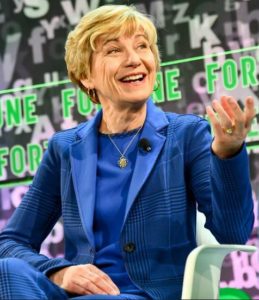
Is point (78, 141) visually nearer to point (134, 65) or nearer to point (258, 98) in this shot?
point (134, 65)

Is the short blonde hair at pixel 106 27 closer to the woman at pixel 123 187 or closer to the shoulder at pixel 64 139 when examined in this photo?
the woman at pixel 123 187

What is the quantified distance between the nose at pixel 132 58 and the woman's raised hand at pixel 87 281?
59cm

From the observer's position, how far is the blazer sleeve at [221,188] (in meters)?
1.84

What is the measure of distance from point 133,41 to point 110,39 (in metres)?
0.07

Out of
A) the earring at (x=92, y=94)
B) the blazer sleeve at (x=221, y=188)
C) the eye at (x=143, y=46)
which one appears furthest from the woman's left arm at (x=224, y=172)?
the earring at (x=92, y=94)

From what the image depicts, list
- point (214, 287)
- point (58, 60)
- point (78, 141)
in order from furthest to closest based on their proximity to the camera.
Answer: point (58, 60) < point (78, 141) < point (214, 287)

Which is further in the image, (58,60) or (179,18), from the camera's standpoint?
(58,60)

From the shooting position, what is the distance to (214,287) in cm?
186

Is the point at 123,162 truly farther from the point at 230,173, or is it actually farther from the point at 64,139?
the point at 230,173

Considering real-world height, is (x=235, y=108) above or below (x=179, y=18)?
below

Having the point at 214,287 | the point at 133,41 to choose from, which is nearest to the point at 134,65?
the point at 133,41

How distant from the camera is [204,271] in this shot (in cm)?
182

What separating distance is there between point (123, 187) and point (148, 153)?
0.38ft

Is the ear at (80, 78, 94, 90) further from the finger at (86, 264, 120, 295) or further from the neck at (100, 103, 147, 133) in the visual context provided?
the finger at (86, 264, 120, 295)
